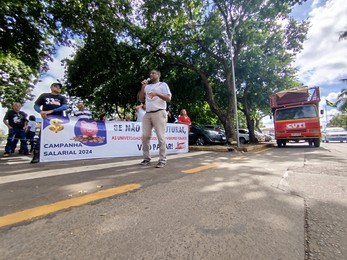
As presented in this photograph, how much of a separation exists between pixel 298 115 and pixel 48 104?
1283cm

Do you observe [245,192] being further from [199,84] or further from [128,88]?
[128,88]

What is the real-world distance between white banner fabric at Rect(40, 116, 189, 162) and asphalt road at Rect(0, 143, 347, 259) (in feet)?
7.55

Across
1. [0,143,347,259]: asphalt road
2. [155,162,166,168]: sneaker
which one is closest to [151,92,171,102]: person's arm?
[155,162,166,168]: sneaker

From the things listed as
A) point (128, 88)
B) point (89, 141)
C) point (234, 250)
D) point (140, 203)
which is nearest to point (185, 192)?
point (140, 203)

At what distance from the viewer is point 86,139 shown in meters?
6.04

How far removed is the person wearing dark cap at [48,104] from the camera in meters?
5.05

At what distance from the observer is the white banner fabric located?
5321mm

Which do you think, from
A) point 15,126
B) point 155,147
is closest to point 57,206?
point 155,147

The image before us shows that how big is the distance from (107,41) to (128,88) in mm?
6994

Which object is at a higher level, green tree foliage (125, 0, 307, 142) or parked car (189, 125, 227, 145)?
green tree foliage (125, 0, 307, 142)

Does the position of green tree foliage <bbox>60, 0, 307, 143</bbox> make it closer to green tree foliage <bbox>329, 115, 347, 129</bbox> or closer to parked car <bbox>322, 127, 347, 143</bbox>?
parked car <bbox>322, 127, 347, 143</bbox>

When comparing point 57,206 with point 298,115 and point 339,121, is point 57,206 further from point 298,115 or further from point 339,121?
point 339,121

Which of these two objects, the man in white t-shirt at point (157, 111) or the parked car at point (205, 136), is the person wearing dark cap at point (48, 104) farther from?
the parked car at point (205, 136)

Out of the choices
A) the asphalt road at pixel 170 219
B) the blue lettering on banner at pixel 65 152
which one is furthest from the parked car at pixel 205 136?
the asphalt road at pixel 170 219
